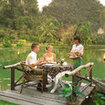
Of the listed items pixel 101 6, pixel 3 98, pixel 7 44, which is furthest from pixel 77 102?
pixel 101 6

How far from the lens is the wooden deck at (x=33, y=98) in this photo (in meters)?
3.85

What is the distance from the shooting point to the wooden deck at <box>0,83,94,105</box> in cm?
385

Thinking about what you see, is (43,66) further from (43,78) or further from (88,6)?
(88,6)

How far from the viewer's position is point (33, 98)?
13.3ft

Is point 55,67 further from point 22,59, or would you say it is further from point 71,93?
point 22,59

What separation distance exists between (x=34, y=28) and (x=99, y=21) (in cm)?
1527

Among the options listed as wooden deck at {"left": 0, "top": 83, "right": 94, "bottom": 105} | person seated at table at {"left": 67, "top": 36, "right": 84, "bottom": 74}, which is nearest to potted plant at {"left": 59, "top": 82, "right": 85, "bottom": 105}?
wooden deck at {"left": 0, "top": 83, "right": 94, "bottom": 105}

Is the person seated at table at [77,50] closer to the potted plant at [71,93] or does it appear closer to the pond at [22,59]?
the potted plant at [71,93]

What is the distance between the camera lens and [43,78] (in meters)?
4.39

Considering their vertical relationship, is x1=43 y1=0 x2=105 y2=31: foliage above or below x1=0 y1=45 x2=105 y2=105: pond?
above

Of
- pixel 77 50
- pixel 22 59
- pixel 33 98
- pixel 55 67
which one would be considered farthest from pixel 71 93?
pixel 22 59

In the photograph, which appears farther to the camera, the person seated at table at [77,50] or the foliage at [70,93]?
the person seated at table at [77,50]

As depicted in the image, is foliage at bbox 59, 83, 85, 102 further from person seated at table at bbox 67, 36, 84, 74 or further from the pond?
the pond

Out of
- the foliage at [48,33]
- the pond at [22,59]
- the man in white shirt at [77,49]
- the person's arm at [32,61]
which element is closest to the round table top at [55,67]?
the person's arm at [32,61]
